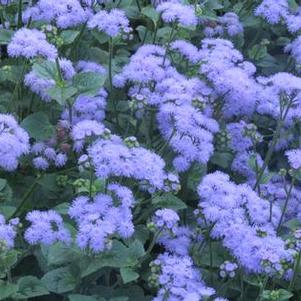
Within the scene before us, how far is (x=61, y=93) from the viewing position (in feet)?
11.9

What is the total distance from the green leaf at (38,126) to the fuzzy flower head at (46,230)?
2.06 ft

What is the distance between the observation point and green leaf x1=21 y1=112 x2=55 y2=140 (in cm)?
→ 381

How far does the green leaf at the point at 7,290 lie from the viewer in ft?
9.84

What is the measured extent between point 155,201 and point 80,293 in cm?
55

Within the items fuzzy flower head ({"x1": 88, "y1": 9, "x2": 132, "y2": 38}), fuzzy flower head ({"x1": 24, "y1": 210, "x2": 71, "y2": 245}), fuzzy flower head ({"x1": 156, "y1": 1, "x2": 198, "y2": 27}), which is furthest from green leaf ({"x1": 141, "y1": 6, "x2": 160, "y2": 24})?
fuzzy flower head ({"x1": 24, "y1": 210, "x2": 71, "y2": 245})

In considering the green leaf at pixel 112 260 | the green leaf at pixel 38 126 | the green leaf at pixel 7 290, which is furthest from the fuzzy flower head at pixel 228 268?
the green leaf at pixel 38 126

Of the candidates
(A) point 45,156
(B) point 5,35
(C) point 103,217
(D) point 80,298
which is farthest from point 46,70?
(D) point 80,298

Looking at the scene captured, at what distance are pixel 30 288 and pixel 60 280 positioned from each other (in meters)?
0.12

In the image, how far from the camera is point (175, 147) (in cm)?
381

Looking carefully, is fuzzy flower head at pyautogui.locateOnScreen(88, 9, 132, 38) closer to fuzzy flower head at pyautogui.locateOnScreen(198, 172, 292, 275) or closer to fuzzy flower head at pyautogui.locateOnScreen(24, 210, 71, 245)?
fuzzy flower head at pyautogui.locateOnScreen(198, 172, 292, 275)

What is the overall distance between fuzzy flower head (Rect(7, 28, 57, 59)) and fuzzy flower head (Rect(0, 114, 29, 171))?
0.40m

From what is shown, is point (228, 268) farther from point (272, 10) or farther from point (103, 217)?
point (272, 10)

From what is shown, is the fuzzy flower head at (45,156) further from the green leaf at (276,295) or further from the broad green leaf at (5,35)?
the green leaf at (276,295)

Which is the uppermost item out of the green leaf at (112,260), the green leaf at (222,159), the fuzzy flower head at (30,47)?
the fuzzy flower head at (30,47)
